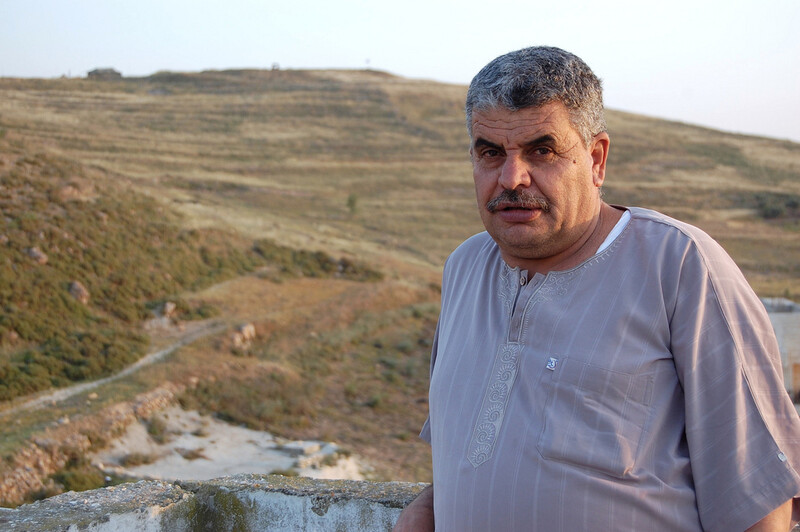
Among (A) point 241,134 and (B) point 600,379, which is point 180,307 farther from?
(A) point 241,134

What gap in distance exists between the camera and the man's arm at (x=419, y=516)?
6.43 ft

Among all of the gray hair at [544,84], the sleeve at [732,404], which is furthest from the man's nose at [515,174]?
the sleeve at [732,404]

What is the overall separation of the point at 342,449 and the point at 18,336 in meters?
5.47

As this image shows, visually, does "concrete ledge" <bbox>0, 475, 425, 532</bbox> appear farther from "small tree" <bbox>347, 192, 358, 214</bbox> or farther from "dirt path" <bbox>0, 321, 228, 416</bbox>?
"small tree" <bbox>347, 192, 358, 214</bbox>

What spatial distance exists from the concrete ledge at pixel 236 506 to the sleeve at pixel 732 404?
107cm

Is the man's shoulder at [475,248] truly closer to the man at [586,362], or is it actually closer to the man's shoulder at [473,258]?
the man's shoulder at [473,258]

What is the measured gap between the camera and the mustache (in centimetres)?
173

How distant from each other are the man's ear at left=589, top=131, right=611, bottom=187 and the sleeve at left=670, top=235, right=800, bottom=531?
0.39 meters

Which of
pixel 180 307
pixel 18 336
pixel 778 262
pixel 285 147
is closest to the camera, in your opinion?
pixel 18 336

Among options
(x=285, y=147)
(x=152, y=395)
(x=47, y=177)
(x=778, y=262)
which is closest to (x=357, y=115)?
(x=285, y=147)

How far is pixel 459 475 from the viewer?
1.75m

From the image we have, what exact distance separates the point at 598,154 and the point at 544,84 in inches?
10.2

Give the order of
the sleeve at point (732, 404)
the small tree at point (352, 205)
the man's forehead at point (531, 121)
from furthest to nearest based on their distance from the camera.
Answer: the small tree at point (352, 205), the man's forehead at point (531, 121), the sleeve at point (732, 404)

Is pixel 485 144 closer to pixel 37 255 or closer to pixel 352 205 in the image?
pixel 37 255
